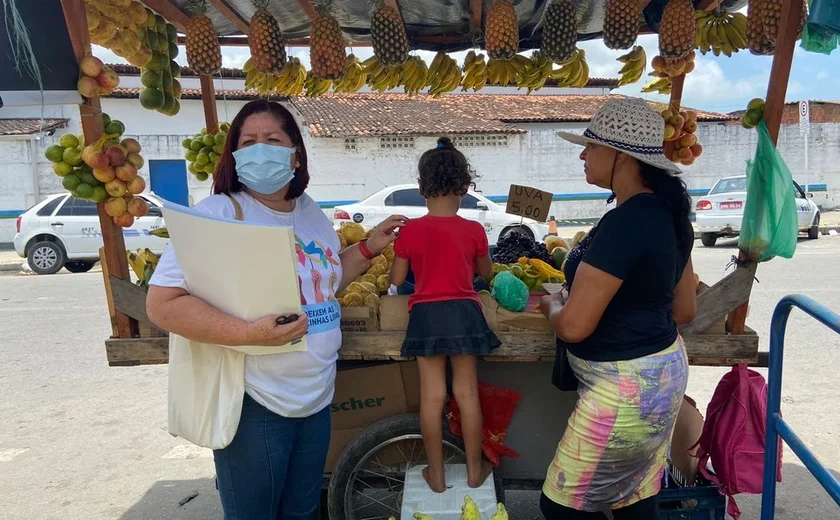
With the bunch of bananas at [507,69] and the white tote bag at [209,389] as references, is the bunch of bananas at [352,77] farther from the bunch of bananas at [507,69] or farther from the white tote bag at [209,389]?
the white tote bag at [209,389]

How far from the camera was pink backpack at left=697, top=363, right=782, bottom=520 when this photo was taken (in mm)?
2488

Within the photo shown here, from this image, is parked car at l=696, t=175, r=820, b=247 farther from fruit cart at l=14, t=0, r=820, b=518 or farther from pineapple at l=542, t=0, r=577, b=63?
pineapple at l=542, t=0, r=577, b=63

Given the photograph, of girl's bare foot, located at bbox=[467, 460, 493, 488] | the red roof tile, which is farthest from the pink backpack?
the red roof tile

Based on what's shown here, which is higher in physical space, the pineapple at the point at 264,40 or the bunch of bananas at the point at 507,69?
the pineapple at the point at 264,40

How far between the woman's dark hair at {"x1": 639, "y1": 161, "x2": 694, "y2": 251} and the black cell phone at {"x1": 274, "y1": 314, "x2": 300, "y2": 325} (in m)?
1.27

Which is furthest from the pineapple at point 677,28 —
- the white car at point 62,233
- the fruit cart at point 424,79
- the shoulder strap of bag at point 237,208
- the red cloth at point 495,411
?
the white car at point 62,233

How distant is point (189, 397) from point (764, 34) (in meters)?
2.83

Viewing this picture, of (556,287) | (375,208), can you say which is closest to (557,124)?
(375,208)

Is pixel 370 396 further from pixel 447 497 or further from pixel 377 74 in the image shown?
pixel 377 74

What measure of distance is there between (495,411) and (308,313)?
4.12 ft

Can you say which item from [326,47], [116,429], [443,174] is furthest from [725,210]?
[116,429]

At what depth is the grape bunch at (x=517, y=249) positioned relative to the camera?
12.7 ft

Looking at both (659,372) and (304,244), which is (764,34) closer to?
(659,372)

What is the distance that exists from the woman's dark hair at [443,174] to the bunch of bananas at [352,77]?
1.81m
